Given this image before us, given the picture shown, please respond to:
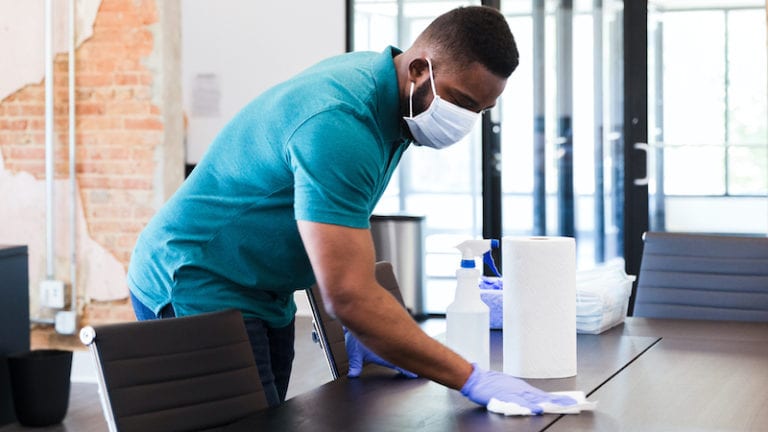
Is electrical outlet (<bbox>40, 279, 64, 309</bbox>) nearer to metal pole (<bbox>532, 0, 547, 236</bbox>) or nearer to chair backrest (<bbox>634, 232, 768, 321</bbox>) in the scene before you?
metal pole (<bbox>532, 0, 547, 236</bbox>)

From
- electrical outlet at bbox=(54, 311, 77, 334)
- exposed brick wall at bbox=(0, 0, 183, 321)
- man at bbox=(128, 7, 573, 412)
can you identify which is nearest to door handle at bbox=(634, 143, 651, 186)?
exposed brick wall at bbox=(0, 0, 183, 321)

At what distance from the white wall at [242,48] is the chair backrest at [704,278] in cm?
358

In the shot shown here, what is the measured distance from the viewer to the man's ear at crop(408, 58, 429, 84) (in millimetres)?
1708

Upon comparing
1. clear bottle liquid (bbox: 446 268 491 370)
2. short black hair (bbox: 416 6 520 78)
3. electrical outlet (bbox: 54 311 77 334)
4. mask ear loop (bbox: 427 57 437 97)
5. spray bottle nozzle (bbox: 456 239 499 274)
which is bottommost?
electrical outlet (bbox: 54 311 77 334)

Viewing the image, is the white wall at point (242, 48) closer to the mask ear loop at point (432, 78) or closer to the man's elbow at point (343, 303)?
the mask ear loop at point (432, 78)

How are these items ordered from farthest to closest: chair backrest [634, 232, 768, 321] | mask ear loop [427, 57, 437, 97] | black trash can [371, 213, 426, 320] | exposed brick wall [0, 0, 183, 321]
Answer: black trash can [371, 213, 426, 320]
exposed brick wall [0, 0, 183, 321]
chair backrest [634, 232, 768, 321]
mask ear loop [427, 57, 437, 97]

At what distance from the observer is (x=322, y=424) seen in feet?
4.83

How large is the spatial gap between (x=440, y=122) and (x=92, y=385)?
323 centimetres

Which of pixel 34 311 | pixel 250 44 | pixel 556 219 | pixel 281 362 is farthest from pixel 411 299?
pixel 281 362

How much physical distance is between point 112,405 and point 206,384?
19cm

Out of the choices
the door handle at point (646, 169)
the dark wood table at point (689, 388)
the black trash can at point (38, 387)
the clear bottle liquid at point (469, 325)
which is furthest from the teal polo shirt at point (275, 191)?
the door handle at point (646, 169)

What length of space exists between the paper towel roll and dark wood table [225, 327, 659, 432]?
0.04 metres

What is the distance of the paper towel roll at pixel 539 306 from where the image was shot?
1.75 m

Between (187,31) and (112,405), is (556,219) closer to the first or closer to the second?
(187,31)
